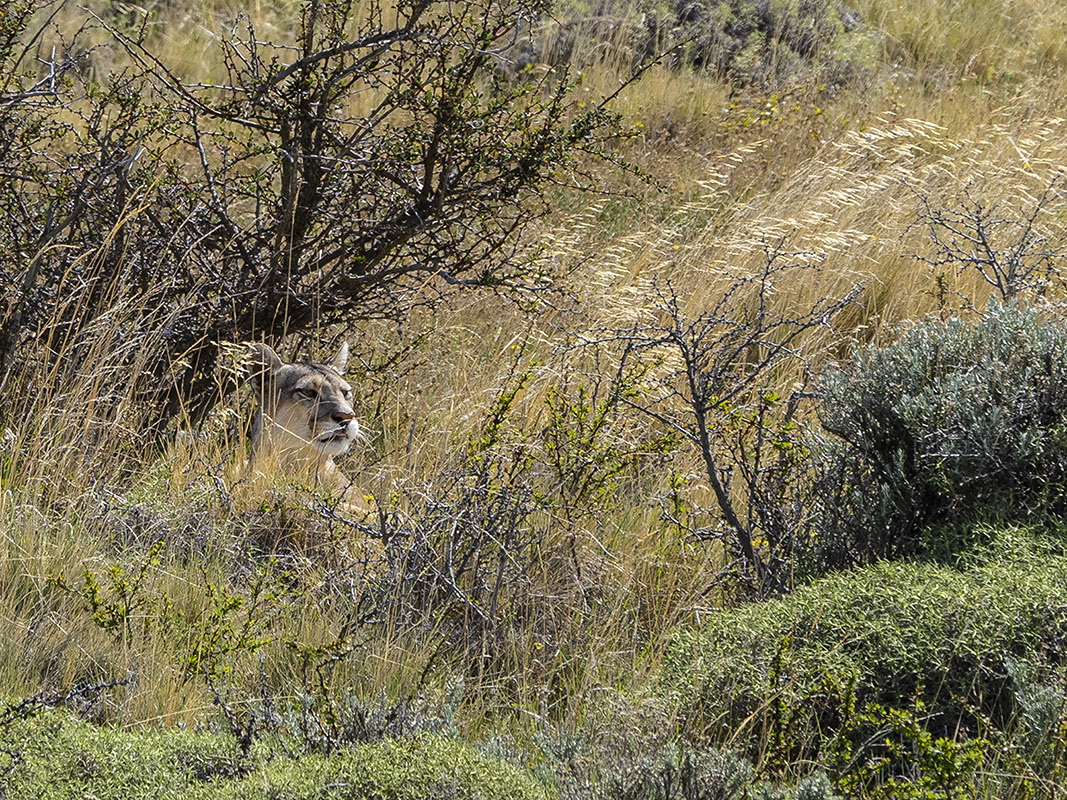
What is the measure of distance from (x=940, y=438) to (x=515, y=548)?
1.55 metres

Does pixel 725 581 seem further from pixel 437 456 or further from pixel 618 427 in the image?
pixel 437 456

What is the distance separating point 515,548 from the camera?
4.34 meters

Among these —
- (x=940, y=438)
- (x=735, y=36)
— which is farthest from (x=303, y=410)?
(x=735, y=36)

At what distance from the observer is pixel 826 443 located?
445 cm

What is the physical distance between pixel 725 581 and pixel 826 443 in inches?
26.2

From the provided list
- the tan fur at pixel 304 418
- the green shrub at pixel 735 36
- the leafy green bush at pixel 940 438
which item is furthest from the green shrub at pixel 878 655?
the green shrub at pixel 735 36

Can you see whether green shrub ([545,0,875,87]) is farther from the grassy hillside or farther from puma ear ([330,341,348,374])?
puma ear ([330,341,348,374])

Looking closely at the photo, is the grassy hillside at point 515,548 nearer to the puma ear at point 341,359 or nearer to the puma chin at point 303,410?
the puma chin at point 303,410

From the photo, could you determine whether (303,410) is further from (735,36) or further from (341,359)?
(735,36)

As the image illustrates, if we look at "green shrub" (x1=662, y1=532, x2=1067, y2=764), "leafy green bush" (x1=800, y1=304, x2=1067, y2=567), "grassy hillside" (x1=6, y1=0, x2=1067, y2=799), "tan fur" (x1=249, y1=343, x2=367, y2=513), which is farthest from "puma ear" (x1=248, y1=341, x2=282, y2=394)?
"green shrub" (x1=662, y1=532, x2=1067, y2=764)

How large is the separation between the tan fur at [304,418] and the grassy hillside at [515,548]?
0.15 metres

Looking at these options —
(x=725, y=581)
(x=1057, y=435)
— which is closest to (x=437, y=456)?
(x=725, y=581)

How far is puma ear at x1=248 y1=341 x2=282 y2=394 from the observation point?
18.0 ft

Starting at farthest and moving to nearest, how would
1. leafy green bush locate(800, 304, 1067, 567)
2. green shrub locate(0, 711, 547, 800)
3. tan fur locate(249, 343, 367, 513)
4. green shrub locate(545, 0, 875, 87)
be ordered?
green shrub locate(545, 0, 875, 87), tan fur locate(249, 343, 367, 513), leafy green bush locate(800, 304, 1067, 567), green shrub locate(0, 711, 547, 800)
